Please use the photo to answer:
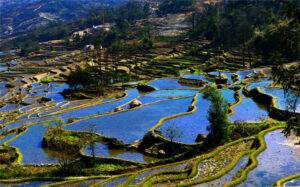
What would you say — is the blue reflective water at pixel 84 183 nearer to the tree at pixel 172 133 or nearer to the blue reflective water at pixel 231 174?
the tree at pixel 172 133

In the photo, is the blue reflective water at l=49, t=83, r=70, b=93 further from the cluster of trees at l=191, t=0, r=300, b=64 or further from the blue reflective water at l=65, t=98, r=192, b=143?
the cluster of trees at l=191, t=0, r=300, b=64

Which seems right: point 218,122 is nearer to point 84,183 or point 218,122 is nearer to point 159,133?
point 159,133

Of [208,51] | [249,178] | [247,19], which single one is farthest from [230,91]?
[247,19]

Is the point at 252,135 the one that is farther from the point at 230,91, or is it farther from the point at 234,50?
the point at 234,50

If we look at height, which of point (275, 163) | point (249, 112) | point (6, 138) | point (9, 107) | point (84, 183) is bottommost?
point (9, 107)

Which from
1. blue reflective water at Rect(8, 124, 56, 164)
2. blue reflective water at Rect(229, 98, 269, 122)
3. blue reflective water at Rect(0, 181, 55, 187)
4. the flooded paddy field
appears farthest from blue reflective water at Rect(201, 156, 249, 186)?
blue reflective water at Rect(8, 124, 56, 164)

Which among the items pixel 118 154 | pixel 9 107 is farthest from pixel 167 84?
pixel 9 107

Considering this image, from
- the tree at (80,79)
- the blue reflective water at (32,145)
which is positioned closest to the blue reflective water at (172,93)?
the tree at (80,79)
